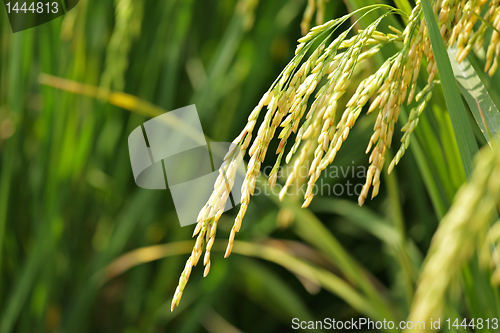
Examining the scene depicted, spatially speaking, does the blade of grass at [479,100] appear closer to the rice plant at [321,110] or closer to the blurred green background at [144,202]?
the rice plant at [321,110]

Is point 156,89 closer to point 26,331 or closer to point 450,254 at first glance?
point 26,331

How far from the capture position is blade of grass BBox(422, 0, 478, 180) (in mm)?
288

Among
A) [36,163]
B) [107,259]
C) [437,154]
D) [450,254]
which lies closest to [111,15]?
[36,163]

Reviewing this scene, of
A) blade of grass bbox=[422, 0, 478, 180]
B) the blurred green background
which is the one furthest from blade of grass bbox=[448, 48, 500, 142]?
the blurred green background

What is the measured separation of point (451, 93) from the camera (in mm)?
304

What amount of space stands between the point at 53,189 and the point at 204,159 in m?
0.37

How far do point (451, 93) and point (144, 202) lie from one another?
73 cm

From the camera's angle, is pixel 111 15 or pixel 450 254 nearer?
pixel 450 254

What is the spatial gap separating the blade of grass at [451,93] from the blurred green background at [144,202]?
0.36 meters

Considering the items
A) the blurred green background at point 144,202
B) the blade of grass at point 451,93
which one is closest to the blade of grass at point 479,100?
the blade of grass at point 451,93

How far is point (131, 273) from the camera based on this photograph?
1.01 m

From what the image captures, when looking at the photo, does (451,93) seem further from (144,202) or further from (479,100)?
(144,202)

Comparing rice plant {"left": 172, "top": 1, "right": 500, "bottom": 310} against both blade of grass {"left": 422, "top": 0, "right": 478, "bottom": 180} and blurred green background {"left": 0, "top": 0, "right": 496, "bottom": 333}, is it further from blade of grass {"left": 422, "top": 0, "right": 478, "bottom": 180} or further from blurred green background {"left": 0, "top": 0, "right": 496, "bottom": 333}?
blurred green background {"left": 0, "top": 0, "right": 496, "bottom": 333}

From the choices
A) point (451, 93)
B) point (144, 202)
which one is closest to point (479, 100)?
point (451, 93)
